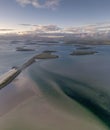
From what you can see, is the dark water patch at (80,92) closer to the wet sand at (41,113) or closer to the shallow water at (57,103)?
the shallow water at (57,103)

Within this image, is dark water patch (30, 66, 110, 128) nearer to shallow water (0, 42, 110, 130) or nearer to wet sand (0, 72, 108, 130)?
shallow water (0, 42, 110, 130)

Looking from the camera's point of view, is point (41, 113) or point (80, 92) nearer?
point (41, 113)

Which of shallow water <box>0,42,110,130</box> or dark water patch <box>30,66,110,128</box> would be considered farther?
dark water patch <box>30,66,110,128</box>

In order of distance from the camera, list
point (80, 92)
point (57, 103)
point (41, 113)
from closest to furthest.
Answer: point (41, 113), point (57, 103), point (80, 92)

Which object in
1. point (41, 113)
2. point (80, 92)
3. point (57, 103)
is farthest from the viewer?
point (80, 92)

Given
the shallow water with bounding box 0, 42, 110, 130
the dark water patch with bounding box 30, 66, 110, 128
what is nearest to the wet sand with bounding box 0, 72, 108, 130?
the shallow water with bounding box 0, 42, 110, 130

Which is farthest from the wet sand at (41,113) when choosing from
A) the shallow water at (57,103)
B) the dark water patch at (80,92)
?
the dark water patch at (80,92)

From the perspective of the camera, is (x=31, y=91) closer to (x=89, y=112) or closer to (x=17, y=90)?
(x=17, y=90)

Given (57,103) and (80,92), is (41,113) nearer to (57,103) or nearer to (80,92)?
(57,103)

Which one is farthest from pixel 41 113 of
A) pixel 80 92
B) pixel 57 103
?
pixel 80 92

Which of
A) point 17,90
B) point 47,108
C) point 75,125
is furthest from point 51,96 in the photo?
point 75,125

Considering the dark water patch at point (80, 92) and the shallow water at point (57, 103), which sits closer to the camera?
the shallow water at point (57, 103)
